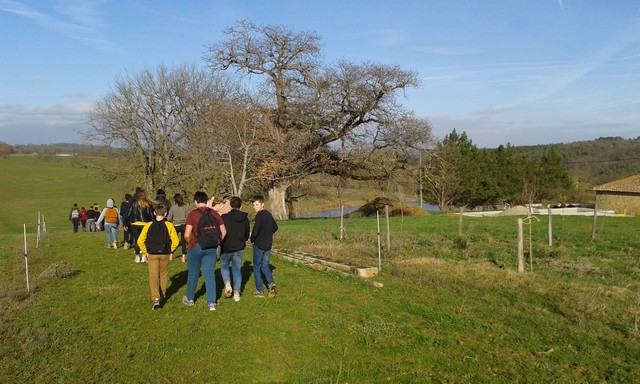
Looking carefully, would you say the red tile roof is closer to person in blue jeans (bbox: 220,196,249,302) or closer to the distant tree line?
the distant tree line

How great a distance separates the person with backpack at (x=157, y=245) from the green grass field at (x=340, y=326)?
0.37 metres

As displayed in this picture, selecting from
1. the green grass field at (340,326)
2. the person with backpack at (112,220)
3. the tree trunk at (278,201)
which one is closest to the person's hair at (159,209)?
the green grass field at (340,326)

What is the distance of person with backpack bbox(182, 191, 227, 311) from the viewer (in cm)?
780

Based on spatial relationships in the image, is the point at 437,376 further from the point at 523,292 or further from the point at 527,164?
the point at 527,164

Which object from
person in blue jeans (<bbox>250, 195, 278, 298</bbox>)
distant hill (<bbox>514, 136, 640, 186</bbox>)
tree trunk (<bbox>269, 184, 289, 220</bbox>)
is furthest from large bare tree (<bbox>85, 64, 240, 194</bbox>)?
distant hill (<bbox>514, 136, 640, 186</bbox>)

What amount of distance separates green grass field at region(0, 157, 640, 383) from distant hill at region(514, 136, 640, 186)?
65014 mm

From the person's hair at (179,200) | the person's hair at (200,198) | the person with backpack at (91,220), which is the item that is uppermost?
the person's hair at (200,198)

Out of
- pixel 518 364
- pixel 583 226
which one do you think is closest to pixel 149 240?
pixel 518 364

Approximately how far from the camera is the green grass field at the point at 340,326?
548 centimetres

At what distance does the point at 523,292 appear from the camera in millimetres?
9398

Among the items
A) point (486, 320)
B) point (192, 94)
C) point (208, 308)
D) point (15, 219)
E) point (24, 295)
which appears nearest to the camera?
point (486, 320)

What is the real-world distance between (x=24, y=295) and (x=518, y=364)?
840cm

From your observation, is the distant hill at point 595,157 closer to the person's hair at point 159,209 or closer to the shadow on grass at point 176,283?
the shadow on grass at point 176,283

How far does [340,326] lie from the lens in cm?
700
